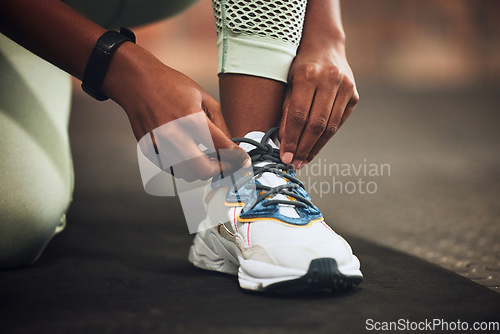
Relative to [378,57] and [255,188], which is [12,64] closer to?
[255,188]

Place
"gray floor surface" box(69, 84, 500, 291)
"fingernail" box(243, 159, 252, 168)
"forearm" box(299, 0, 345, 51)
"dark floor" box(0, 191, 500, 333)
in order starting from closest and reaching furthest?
"dark floor" box(0, 191, 500, 333) → "fingernail" box(243, 159, 252, 168) → "forearm" box(299, 0, 345, 51) → "gray floor surface" box(69, 84, 500, 291)

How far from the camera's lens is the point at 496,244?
0.64 meters

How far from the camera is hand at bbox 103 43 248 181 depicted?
1.34 feet

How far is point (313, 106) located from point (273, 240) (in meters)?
0.15

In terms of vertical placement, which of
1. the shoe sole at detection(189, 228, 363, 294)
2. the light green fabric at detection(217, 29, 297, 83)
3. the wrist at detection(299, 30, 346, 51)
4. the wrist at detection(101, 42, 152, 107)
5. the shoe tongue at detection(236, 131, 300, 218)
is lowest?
the shoe sole at detection(189, 228, 363, 294)

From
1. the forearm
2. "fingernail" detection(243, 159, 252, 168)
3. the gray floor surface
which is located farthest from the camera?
the gray floor surface

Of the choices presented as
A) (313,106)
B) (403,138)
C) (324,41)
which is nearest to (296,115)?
(313,106)

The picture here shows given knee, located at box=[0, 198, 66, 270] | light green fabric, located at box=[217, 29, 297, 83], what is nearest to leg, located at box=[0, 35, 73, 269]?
knee, located at box=[0, 198, 66, 270]

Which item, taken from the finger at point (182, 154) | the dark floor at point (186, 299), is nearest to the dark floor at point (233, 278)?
the dark floor at point (186, 299)

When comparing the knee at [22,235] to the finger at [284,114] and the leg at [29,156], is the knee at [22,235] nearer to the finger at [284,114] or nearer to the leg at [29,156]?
the leg at [29,156]

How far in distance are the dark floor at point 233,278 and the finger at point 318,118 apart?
0.52 ft

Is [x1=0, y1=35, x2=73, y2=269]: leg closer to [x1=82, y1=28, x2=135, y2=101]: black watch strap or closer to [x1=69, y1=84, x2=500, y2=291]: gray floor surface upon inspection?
[x1=82, y1=28, x2=135, y2=101]: black watch strap

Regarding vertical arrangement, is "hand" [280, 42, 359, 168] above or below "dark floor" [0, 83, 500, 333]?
above

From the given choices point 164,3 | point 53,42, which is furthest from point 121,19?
point 53,42
